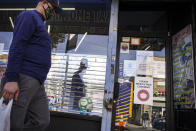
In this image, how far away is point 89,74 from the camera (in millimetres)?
4320

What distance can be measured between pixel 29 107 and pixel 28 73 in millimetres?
366

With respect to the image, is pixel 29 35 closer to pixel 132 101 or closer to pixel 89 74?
pixel 89 74

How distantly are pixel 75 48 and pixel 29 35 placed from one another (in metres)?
2.53

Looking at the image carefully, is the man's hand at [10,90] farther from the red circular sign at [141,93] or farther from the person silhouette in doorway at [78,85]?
the red circular sign at [141,93]

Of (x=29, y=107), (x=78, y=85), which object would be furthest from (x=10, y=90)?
(x=78, y=85)

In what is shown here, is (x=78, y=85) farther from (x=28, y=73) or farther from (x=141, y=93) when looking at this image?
(x=28, y=73)

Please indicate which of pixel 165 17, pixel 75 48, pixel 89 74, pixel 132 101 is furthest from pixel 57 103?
pixel 165 17

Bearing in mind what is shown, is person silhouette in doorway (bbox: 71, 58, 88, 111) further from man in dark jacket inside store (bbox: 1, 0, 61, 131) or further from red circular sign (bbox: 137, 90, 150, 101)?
man in dark jacket inside store (bbox: 1, 0, 61, 131)

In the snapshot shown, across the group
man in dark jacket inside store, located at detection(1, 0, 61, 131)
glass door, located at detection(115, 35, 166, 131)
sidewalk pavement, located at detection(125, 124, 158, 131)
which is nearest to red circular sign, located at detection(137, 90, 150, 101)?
glass door, located at detection(115, 35, 166, 131)

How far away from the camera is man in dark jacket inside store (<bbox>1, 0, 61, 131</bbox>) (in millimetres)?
1835

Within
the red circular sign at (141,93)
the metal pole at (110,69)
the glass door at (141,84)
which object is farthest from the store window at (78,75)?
the red circular sign at (141,93)

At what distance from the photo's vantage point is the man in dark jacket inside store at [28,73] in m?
1.83

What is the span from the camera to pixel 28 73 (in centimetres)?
196

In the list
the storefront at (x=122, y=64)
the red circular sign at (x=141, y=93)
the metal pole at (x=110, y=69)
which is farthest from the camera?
the red circular sign at (x=141, y=93)
